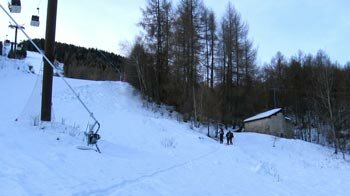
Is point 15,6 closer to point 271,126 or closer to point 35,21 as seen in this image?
point 35,21

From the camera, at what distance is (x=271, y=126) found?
5191 centimetres

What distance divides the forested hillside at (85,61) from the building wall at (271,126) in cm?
3928

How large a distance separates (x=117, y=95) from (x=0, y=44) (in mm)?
26688

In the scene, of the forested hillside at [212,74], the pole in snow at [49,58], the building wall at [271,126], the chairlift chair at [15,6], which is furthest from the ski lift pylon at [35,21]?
the building wall at [271,126]

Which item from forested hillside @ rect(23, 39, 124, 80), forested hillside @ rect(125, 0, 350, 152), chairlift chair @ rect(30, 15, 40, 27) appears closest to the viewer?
chairlift chair @ rect(30, 15, 40, 27)

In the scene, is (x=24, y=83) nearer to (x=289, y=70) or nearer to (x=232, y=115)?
(x=232, y=115)

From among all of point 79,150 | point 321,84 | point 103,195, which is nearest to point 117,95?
point 321,84

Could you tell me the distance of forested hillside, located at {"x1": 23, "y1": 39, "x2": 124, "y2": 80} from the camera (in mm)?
89450

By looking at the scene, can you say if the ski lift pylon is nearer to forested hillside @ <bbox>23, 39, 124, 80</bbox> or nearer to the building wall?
the building wall

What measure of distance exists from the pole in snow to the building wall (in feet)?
130

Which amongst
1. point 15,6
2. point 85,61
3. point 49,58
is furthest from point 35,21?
point 85,61

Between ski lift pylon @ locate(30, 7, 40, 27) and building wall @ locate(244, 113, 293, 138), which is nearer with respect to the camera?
ski lift pylon @ locate(30, 7, 40, 27)

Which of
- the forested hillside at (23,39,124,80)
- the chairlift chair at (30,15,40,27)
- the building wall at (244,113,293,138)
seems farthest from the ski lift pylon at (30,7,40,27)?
the forested hillside at (23,39,124,80)

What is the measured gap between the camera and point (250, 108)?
60.0 m
